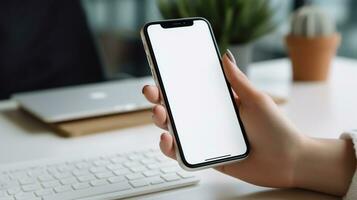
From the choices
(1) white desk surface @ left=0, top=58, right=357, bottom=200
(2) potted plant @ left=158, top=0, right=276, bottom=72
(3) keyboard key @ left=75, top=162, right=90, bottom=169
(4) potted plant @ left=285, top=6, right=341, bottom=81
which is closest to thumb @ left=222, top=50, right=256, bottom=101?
(1) white desk surface @ left=0, top=58, right=357, bottom=200

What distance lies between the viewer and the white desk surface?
74 cm

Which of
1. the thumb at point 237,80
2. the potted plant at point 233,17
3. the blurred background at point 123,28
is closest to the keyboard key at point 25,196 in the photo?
the thumb at point 237,80

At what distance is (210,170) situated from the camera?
0.81 m

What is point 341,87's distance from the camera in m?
1.33

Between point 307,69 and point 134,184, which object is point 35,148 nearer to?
point 134,184

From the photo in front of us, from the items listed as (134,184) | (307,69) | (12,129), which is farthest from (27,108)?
(307,69)

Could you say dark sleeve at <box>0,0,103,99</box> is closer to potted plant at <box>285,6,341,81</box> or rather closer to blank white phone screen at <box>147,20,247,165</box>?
potted plant at <box>285,6,341,81</box>

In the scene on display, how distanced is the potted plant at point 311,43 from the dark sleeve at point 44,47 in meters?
0.53

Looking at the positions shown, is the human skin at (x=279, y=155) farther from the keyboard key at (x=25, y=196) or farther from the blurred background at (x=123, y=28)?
the blurred background at (x=123, y=28)

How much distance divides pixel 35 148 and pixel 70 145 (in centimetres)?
5

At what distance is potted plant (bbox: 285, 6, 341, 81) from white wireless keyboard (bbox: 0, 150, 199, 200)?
645 millimetres

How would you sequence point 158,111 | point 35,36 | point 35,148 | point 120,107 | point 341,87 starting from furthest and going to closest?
point 35,36
point 341,87
point 120,107
point 35,148
point 158,111

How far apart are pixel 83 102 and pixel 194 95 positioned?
1.28ft

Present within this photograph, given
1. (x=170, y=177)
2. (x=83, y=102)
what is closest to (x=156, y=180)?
(x=170, y=177)
